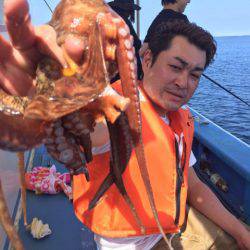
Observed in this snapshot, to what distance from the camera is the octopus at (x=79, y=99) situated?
0.96 metres

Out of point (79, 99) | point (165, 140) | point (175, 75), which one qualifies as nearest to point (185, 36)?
point (175, 75)

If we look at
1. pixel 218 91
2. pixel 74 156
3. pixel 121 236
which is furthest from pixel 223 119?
pixel 74 156

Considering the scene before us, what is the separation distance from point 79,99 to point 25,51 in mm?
274

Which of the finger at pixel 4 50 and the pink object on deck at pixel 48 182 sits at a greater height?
the finger at pixel 4 50

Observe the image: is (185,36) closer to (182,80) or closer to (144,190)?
(182,80)

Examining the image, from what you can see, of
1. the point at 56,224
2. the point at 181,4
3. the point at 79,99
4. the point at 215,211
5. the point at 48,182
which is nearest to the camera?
the point at 79,99

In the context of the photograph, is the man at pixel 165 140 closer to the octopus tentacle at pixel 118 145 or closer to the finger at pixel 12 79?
the octopus tentacle at pixel 118 145

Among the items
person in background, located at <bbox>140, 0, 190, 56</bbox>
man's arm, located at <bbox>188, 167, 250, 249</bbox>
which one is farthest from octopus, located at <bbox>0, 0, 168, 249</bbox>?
person in background, located at <bbox>140, 0, 190, 56</bbox>

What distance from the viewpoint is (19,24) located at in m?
0.97

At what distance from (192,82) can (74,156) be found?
159cm

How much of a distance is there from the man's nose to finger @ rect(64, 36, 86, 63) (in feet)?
4.53

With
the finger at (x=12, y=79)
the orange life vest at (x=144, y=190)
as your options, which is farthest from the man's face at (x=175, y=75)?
the finger at (x=12, y=79)

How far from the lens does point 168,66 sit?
94.9 inches

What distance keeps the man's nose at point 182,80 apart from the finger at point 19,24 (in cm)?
147
